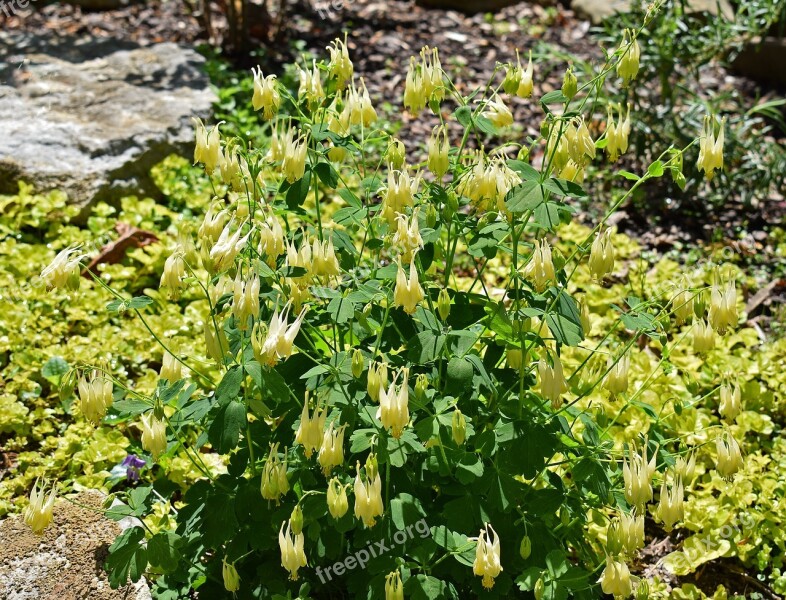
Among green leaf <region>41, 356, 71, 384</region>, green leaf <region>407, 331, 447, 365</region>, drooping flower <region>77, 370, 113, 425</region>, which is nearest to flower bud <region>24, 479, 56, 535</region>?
drooping flower <region>77, 370, 113, 425</region>

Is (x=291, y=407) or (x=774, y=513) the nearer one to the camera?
(x=291, y=407)

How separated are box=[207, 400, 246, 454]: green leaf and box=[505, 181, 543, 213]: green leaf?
85 cm

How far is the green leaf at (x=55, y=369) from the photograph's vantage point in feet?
12.3

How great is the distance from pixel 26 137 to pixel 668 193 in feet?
12.1

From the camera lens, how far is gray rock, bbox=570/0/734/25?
268 inches

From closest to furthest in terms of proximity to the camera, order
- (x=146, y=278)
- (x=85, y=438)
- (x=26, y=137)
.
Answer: (x=85, y=438) < (x=146, y=278) < (x=26, y=137)

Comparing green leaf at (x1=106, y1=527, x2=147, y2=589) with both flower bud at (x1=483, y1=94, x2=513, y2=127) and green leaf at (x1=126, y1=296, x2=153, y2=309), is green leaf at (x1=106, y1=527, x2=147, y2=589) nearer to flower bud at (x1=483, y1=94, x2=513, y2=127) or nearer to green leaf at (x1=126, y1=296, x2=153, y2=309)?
green leaf at (x1=126, y1=296, x2=153, y2=309)

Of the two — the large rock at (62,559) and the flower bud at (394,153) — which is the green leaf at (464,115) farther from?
the large rock at (62,559)

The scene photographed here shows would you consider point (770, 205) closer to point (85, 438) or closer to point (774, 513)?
point (774, 513)

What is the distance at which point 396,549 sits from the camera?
2.42 metres

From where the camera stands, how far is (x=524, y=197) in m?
2.33

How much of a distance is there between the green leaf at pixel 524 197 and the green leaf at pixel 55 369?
2.23 meters

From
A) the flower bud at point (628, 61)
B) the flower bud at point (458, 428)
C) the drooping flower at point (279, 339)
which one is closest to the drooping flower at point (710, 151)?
the flower bud at point (628, 61)

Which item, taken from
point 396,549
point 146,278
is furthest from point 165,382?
point 146,278
